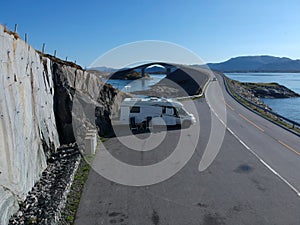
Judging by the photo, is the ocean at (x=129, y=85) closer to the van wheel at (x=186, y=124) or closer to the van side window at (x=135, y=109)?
the van side window at (x=135, y=109)

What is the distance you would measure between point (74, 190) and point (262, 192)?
5976 mm

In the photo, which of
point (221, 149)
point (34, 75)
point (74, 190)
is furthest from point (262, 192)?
point (34, 75)

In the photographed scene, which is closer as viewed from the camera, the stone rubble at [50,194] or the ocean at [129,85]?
the stone rubble at [50,194]

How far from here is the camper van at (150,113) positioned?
1784 cm

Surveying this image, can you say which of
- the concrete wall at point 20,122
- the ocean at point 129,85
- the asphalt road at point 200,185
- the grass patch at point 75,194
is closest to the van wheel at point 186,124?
the asphalt road at point 200,185

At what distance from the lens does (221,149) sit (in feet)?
45.0

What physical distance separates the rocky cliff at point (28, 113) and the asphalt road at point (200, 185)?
181 centimetres

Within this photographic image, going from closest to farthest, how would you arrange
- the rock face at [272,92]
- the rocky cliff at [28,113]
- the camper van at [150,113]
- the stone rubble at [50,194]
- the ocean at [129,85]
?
the stone rubble at [50,194], the rocky cliff at [28,113], the camper van at [150,113], the ocean at [129,85], the rock face at [272,92]

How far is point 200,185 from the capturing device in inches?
369

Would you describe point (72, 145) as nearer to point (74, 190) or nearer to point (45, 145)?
point (45, 145)

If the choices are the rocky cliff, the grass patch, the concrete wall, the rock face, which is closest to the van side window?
the rocky cliff

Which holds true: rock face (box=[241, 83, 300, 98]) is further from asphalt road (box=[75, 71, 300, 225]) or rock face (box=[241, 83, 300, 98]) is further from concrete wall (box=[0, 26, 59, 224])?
concrete wall (box=[0, 26, 59, 224])

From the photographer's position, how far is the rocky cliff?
7059 millimetres

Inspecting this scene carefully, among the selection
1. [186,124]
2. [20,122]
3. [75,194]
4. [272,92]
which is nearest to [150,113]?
[186,124]
